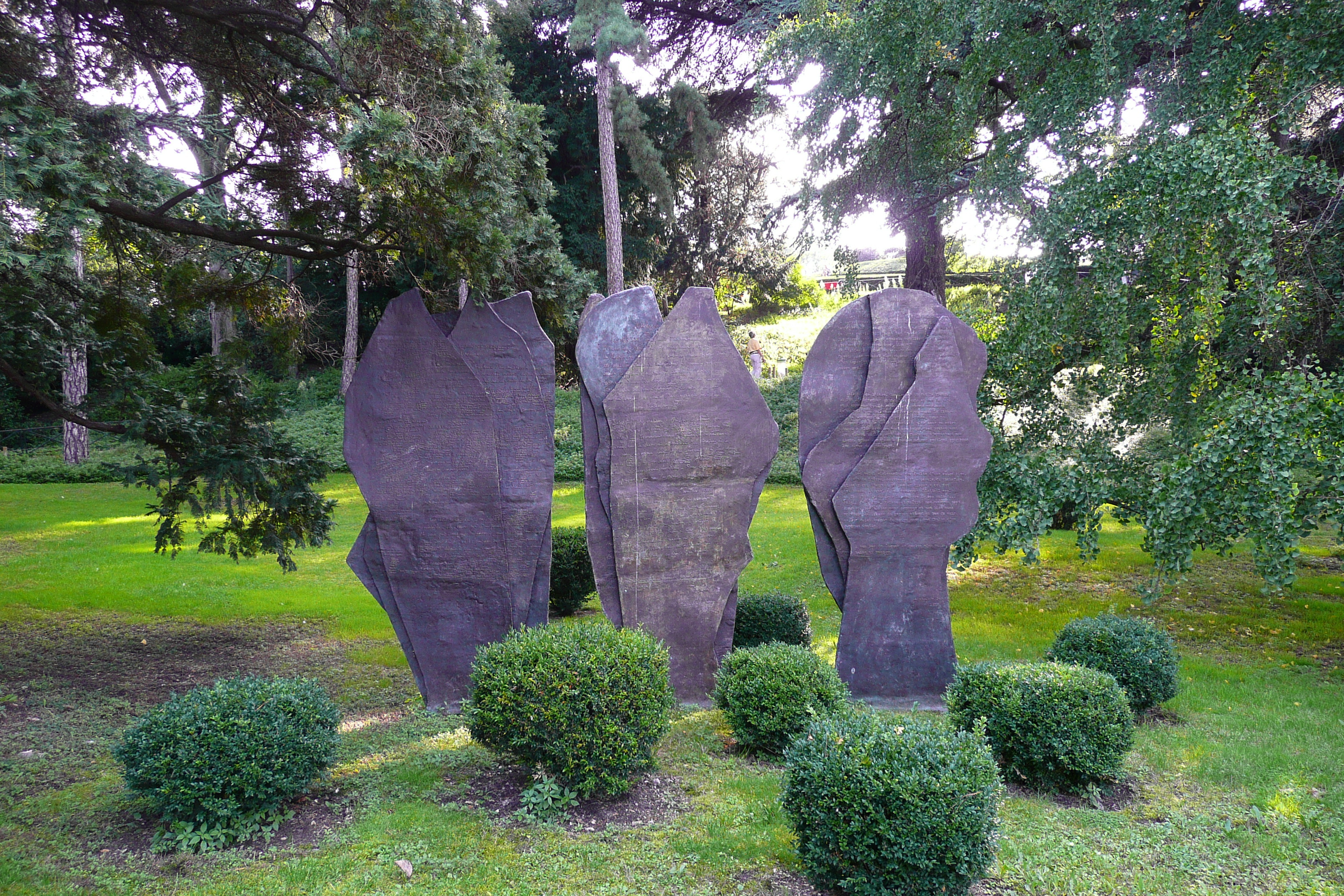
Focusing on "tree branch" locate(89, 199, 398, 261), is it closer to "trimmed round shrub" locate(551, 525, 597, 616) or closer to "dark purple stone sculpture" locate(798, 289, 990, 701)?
"trimmed round shrub" locate(551, 525, 597, 616)

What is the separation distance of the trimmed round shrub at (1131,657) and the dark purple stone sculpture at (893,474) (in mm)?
915

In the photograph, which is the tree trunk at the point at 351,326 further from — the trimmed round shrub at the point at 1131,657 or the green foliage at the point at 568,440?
the trimmed round shrub at the point at 1131,657

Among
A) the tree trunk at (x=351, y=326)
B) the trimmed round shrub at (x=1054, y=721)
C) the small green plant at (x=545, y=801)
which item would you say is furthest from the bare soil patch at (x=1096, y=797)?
the tree trunk at (x=351, y=326)

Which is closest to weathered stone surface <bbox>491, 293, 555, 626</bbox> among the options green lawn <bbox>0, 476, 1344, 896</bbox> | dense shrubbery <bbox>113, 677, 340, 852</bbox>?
green lawn <bbox>0, 476, 1344, 896</bbox>

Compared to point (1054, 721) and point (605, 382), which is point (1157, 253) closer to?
point (1054, 721)

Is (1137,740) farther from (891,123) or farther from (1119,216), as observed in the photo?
(891,123)

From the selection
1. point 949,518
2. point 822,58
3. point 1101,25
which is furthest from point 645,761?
point 822,58

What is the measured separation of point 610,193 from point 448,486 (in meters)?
13.0

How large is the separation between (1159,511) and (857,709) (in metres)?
2.97

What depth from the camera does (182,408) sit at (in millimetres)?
7531

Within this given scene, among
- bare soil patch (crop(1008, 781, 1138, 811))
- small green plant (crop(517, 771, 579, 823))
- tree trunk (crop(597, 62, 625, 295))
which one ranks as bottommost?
bare soil patch (crop(1008, 781, 1138, 811))

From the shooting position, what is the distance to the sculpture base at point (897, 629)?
254 inches

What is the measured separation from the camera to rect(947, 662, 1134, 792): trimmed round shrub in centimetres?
487

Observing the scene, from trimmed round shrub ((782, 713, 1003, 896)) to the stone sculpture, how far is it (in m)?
2.49
